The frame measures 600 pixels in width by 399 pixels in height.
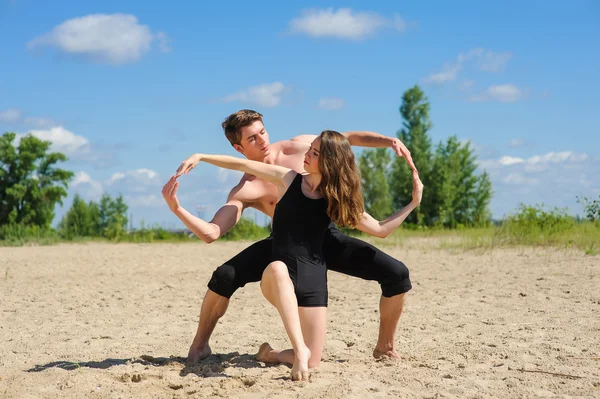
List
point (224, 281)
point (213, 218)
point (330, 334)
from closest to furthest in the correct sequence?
point (224, 281), point (213, 218), point (330, 334)

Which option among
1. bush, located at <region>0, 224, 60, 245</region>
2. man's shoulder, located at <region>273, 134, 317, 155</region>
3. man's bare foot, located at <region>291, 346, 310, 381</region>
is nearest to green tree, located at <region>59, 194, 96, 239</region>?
bush, located at <region>0, 224, 60, 245</region>

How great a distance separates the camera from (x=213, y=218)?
486cm

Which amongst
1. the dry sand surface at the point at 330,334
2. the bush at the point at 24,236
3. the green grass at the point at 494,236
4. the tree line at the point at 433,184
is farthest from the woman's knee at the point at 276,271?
the tree line at the point at 433,184

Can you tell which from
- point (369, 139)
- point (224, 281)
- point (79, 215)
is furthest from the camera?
point (79, 215)

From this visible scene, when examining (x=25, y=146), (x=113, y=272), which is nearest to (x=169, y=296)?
(x=113, y=272)

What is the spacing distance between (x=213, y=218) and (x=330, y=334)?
80.4 inches

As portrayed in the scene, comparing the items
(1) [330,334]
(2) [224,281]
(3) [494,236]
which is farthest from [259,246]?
(3) [494,236]

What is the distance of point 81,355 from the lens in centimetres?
563

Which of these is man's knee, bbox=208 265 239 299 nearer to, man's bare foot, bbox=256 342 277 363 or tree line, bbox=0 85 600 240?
man's bare foot, bbox=256 342 277 363

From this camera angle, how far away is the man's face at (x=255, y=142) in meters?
4.97

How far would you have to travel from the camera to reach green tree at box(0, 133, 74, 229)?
94.2ft

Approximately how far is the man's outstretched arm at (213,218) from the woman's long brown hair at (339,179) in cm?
65

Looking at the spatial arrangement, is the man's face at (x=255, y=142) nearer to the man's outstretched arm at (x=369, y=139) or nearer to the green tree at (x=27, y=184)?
the man's outstretched arm at (x=369, y=139)

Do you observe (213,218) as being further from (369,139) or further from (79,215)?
(79,215)
